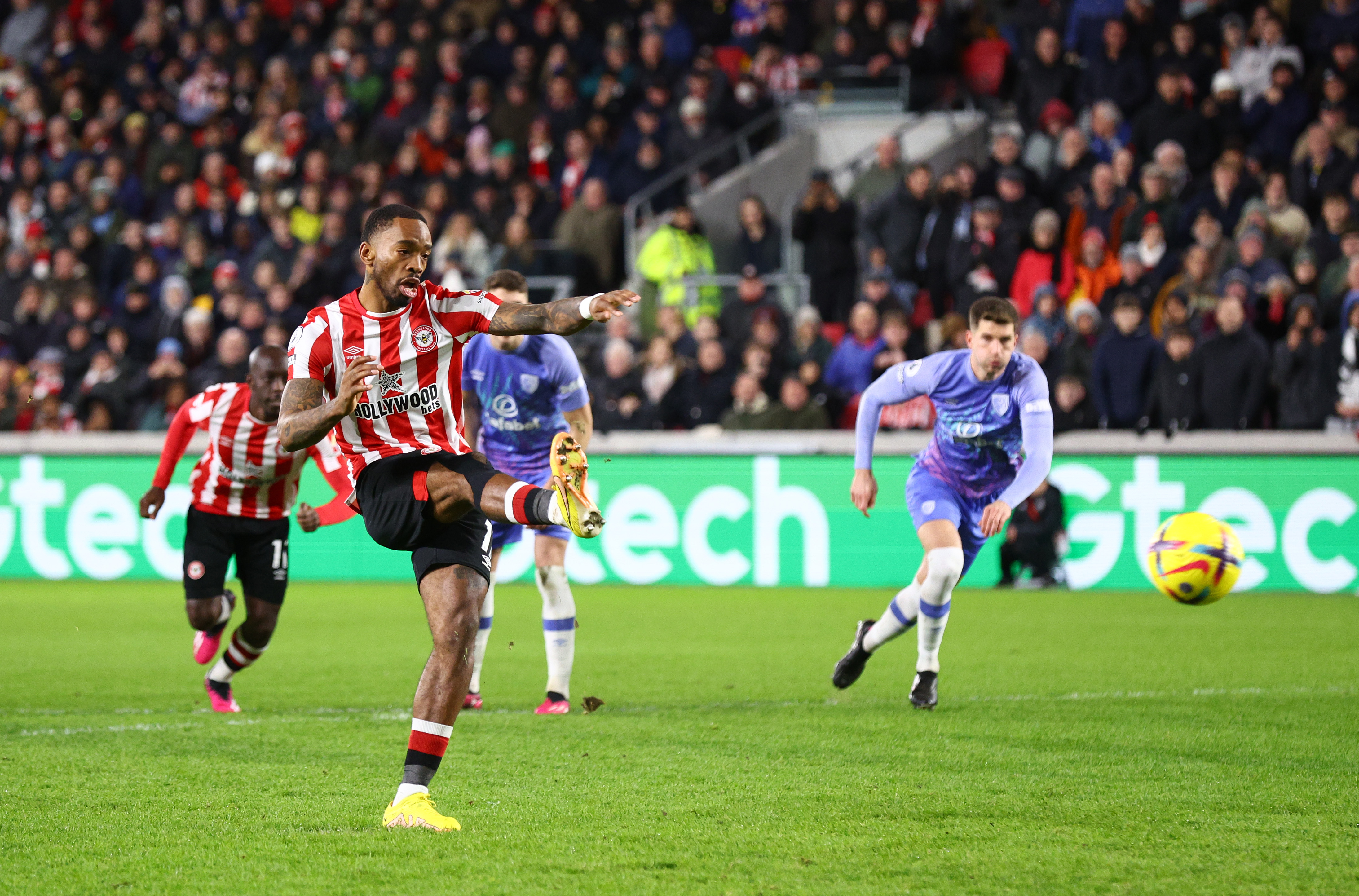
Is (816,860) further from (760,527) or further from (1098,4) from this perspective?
(1098,4)

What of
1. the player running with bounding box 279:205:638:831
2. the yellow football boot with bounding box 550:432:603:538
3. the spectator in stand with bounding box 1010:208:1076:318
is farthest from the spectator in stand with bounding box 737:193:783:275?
the yellow football boot with bounding box 550:432:603:538

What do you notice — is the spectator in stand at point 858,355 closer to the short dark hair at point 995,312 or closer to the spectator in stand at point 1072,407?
the spectator in stand at point 1072,407

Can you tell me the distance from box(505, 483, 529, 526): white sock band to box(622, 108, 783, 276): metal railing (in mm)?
13710

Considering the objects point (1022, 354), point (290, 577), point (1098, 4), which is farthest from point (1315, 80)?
point (290, 577)

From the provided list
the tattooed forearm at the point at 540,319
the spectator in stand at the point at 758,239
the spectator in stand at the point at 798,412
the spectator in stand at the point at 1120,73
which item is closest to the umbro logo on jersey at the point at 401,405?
the tattooed forearm at the point at 540,319

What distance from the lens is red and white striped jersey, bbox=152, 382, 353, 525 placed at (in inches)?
328

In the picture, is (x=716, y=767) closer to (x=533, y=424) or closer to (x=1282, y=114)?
(x=533, y=424)

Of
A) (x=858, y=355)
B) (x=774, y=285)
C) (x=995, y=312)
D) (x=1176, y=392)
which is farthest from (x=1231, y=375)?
(x=995, y=312)

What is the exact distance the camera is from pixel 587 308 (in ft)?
16.5

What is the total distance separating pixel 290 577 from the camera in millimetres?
16203

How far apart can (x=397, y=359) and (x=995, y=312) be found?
138 inches

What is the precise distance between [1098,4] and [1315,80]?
274 cm

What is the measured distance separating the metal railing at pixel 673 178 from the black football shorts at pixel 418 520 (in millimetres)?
13410

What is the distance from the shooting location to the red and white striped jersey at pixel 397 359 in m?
5.39
